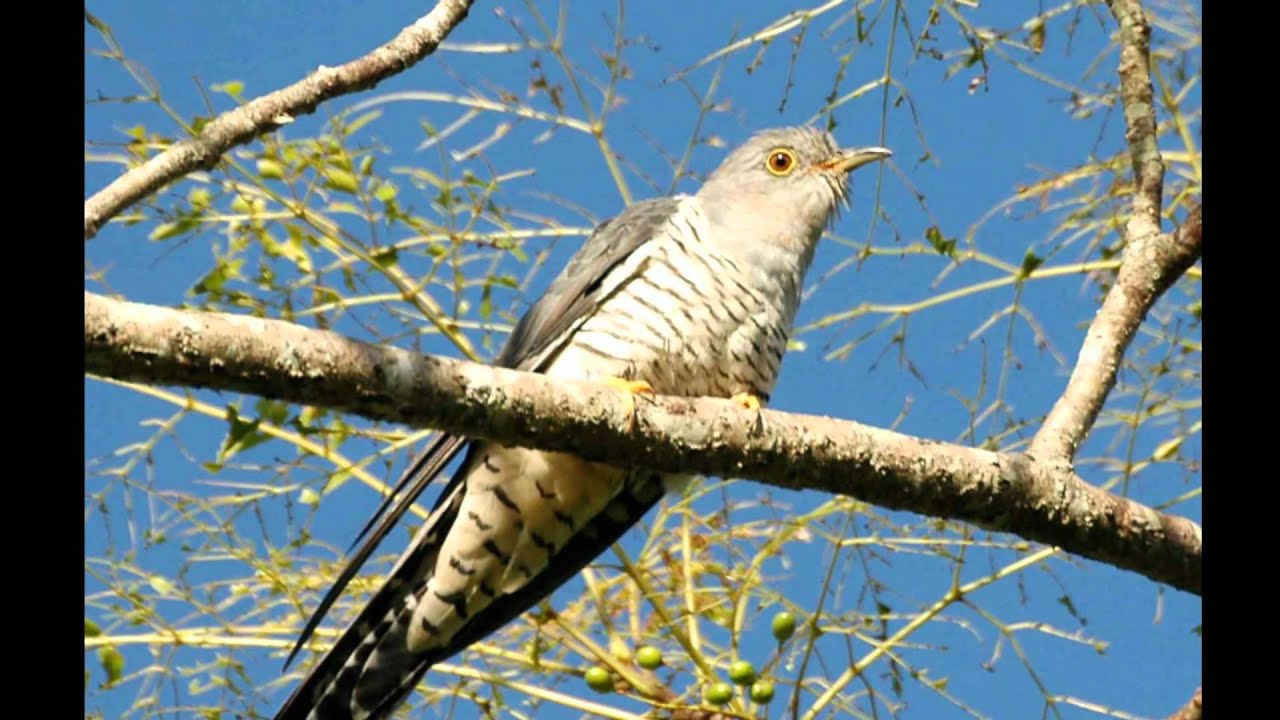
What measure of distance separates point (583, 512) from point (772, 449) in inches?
42.1

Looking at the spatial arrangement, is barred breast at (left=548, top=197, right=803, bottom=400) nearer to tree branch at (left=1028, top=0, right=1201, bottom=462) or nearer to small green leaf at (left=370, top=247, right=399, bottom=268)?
small green leaf at (left=370, top=247, right=399, bottom=268)

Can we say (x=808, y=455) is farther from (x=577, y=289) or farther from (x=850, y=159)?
(x=850, y=159)

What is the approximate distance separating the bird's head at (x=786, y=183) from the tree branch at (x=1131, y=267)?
81cm

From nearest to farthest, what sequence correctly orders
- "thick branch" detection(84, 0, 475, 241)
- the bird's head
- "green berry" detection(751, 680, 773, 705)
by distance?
1. "thick branch" detection(84, 0, 475, 241)
2. "green berry" detection(751, 680, 773, 705)
3. the bird's head

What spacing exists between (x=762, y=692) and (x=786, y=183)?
1.56 metres

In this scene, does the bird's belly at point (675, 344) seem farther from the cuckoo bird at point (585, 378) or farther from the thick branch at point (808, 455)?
the thick branch at point (808, 455)

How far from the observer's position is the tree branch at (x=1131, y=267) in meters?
2.76

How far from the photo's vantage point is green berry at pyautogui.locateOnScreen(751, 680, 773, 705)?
9.42ft

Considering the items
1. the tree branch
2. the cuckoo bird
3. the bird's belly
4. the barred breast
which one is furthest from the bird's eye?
the tree branch

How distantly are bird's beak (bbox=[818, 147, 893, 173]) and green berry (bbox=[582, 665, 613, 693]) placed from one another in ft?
5.25

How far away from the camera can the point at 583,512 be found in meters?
3.53

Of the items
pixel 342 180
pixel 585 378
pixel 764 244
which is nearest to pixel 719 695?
pixel 585 378
